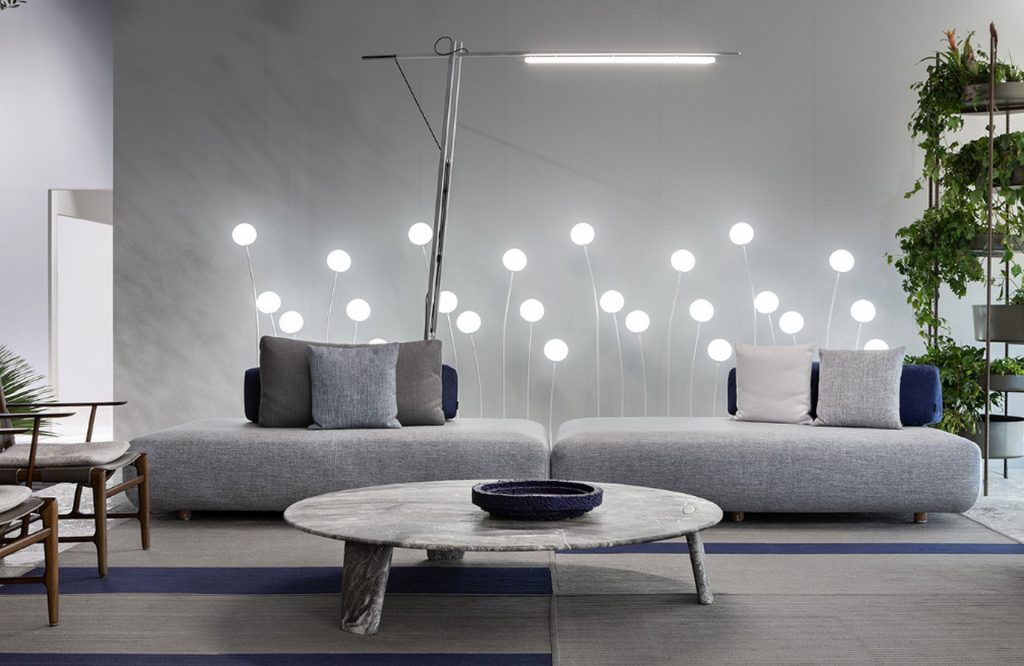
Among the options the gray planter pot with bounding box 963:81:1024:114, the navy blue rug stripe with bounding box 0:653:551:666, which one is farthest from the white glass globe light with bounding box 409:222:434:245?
the navy blue rug stripe with bounding box 0:653:551:666

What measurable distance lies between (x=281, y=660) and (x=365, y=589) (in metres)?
0.37

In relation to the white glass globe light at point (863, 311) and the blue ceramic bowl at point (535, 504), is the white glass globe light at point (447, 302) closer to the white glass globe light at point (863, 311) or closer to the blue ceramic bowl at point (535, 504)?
the white glass globe light at point (863, 311)

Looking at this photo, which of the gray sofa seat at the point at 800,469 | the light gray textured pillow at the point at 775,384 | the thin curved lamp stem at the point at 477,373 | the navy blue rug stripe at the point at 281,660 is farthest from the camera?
the thin curved lamp stem at the point at 477,373

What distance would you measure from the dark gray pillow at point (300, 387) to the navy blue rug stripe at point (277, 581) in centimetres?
141

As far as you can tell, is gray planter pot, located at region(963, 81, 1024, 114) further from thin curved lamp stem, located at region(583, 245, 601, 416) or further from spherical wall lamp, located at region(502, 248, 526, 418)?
spherical wall lamp, located at region(502, 248, 526, 418)

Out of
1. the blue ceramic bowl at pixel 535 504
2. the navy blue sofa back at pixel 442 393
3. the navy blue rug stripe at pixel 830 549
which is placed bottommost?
the navy blue rug stripe at pixel 830 549

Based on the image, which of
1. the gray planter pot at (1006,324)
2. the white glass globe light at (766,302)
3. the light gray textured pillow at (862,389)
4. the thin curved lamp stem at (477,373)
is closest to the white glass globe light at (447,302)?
the thin curved lamp stem at (477,373)

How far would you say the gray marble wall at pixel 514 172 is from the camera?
6785mm

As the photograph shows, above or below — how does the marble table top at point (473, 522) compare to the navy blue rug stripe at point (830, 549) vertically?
above

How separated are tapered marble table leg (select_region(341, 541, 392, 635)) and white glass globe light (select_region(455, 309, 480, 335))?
335cm

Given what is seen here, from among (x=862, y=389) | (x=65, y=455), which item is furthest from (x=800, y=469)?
(x=65, y=455)

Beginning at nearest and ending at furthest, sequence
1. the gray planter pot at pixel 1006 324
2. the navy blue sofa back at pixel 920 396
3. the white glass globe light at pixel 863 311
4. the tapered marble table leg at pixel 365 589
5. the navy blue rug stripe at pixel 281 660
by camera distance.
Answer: the navy blue rug stripe at pixel 281 660 < the tapered marble table leg at pixel 365 589 < the navy blue sofa back at pixel 920 396 < the gray planter pot at pixel 1006 324 < the white glass globe light at pixel 863 311

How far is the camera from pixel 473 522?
323 cm

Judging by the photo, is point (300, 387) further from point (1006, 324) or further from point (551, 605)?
point (1006, 324)
